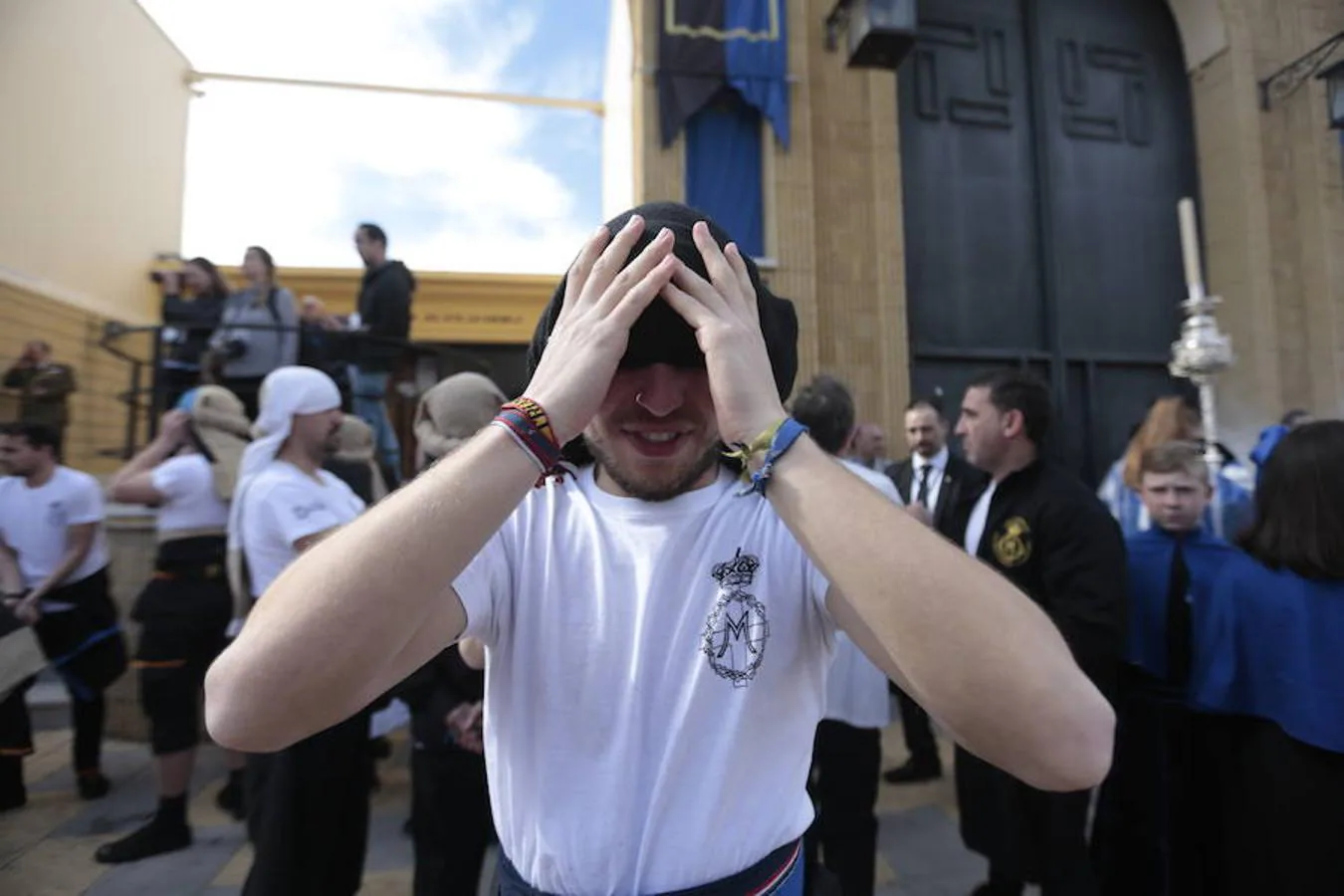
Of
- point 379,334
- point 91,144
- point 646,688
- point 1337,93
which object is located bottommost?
point 646,688

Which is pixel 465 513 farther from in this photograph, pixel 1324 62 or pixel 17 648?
pixel 1324 62

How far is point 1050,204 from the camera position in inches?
329

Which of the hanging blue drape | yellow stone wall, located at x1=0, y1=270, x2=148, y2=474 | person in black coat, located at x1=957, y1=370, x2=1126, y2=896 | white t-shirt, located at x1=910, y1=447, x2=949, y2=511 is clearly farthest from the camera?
yellow stone wall, located at x1=0, y1=270, x2=148, y2=474

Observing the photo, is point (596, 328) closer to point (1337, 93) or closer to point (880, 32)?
point (880, 32)

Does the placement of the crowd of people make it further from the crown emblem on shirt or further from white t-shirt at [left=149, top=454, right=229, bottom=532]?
white t-shirt at [left=149, top=454, right=229, bottom=532]

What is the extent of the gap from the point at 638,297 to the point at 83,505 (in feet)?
15.9

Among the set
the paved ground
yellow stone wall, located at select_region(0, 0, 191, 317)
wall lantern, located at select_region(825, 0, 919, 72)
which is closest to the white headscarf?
the paved ground

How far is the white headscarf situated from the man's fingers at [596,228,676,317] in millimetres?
2416

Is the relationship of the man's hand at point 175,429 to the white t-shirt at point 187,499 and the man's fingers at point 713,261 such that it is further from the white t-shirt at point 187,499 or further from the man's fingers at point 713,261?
the man's fingers at point 713,261

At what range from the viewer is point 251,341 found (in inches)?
232

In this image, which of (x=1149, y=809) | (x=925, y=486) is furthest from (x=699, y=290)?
(x=925, y=486)

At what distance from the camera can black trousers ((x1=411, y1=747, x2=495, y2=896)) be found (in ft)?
8.27

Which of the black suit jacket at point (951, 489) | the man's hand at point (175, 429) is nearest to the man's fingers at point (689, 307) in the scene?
the black suit jacket at point (951, 489)

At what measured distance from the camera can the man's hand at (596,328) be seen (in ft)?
3.10
